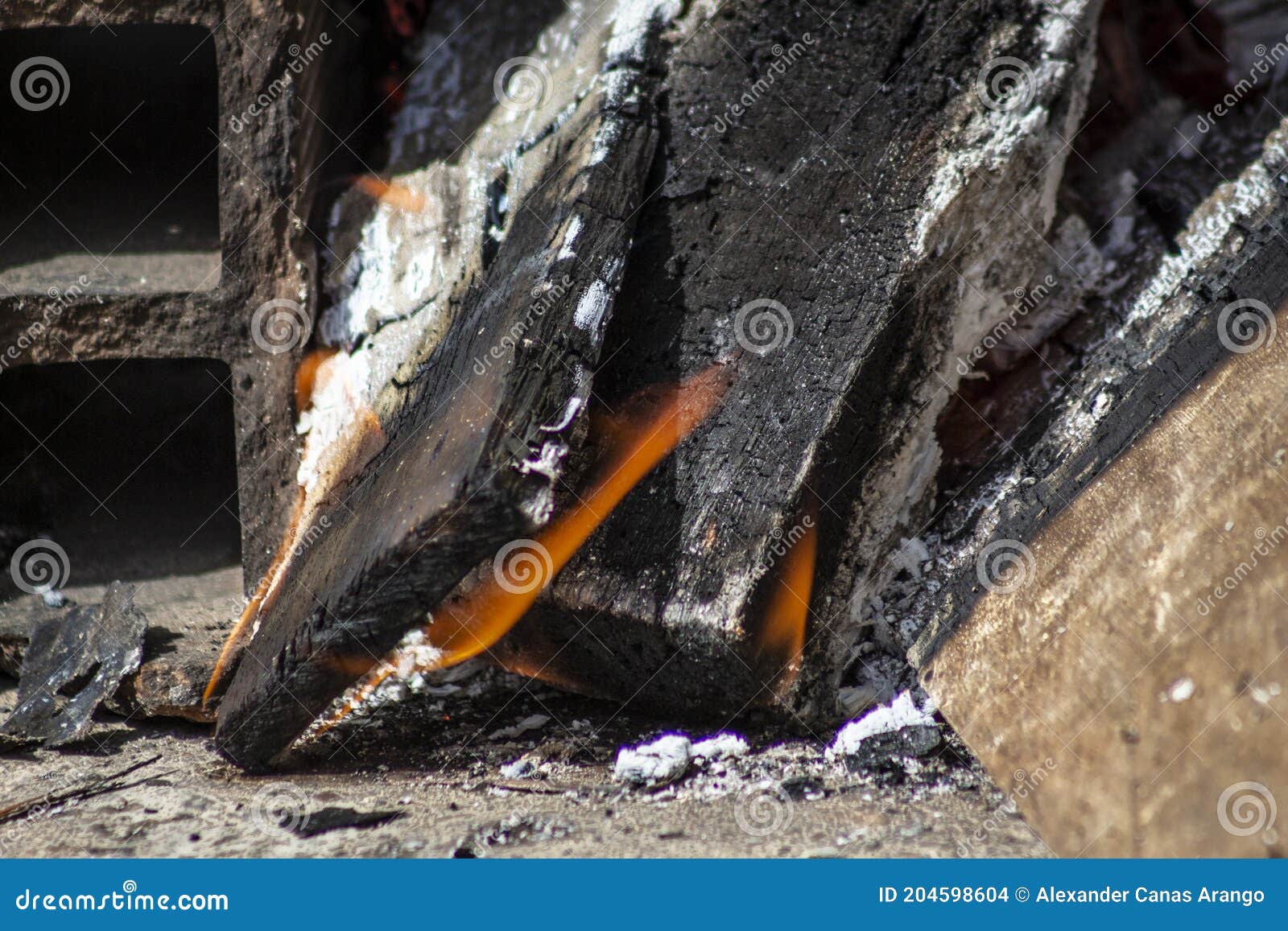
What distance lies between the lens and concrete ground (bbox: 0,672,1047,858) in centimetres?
157

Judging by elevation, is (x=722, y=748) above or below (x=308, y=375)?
above

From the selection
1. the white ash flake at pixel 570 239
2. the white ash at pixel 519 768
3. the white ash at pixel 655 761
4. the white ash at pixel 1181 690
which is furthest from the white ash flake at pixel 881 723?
the white ash flake at pixel 570 239

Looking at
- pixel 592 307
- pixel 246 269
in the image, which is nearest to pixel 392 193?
pixel 246 269

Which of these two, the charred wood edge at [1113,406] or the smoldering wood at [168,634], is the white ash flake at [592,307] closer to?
the charred wood edge at [1113,406]

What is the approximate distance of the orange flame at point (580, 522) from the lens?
1.84 meters

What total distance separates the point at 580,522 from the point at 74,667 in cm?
132

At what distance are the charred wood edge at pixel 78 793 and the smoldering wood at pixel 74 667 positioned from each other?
21 centimetres

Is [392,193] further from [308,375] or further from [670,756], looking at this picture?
[670,756]

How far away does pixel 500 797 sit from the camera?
5.84 feet

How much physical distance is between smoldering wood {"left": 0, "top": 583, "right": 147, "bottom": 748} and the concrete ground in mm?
62

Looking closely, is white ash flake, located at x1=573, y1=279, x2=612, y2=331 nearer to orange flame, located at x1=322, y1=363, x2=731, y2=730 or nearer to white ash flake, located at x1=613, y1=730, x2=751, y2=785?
orange flame, located at x1=322, y1=363, x2=731, y2=730

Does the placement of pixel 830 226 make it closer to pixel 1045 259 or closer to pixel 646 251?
pixel 646 251

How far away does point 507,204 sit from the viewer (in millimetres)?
2297

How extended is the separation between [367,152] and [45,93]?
86 cm
